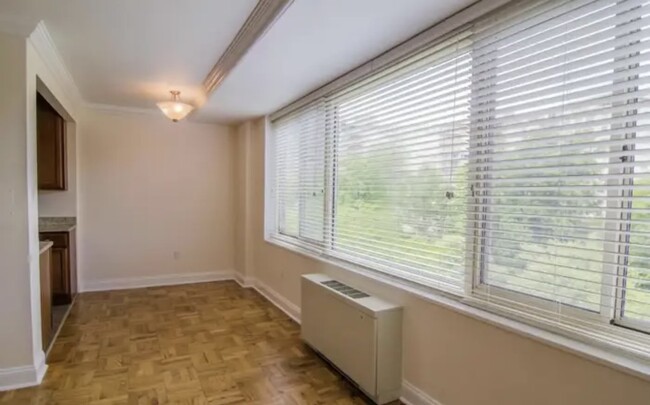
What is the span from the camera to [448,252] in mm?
2252

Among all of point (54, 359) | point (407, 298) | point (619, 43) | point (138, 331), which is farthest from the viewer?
point (138, 331)

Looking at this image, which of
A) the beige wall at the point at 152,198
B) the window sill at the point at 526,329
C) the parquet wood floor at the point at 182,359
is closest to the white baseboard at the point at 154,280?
the beige wall at the point at 152,198

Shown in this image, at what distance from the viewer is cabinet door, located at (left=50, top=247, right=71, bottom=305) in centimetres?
422

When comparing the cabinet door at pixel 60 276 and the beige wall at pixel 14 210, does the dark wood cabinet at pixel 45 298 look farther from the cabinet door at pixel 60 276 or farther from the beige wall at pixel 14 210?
the cabinet door at pixel 60 276

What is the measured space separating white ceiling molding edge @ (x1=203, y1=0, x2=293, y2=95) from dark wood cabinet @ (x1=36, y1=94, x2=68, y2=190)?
2069 millimetres

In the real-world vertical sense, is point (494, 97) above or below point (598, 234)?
above

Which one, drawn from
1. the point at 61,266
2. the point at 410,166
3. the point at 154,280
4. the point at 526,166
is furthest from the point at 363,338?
the point at 154,280

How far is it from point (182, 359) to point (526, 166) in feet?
9.01

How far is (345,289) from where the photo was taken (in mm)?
2889

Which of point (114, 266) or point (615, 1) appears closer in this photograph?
point (615, 1)

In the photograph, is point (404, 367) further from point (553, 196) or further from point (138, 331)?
point (138, 331)

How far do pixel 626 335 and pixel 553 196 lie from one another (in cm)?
59

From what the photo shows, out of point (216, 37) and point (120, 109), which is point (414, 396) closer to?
point (216, 37)

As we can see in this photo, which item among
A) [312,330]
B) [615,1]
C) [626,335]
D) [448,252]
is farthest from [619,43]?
[312,330]
